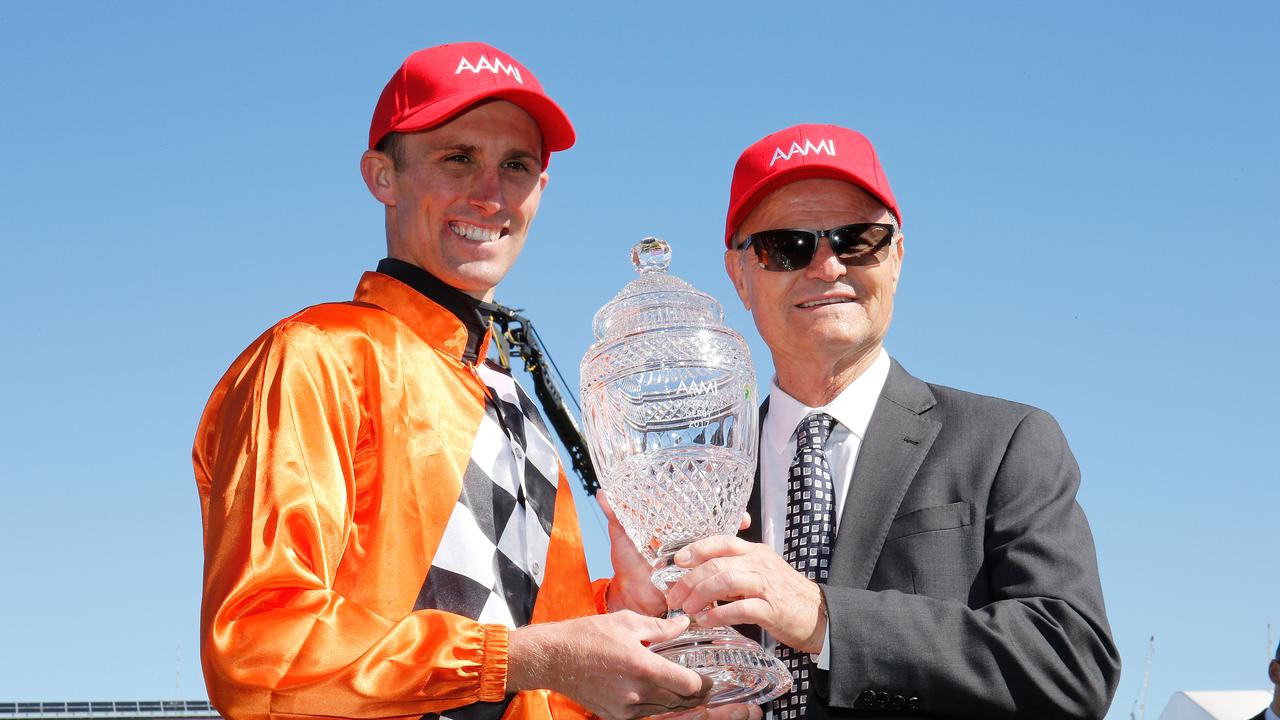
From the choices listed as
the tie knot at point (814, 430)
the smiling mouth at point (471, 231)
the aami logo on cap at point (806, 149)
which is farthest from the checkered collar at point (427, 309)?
the aami logo on cap at point (806, 149)

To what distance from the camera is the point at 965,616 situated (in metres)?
3.92

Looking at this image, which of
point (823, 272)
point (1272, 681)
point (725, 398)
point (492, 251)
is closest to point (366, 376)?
point (492, 251)

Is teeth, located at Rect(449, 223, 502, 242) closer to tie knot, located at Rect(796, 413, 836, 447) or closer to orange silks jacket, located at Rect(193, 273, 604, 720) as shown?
orange silks jacket, located at Rect(193, 273, 604, 720)

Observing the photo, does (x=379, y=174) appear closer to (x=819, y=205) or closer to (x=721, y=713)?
(x=819, y=205)

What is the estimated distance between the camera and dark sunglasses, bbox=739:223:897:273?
15.7ft

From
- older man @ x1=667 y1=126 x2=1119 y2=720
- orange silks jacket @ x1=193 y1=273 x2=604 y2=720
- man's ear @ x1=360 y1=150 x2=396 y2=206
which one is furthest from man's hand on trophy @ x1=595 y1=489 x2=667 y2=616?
man's ear @ x1=360 y1=150 x2=396 y2=206

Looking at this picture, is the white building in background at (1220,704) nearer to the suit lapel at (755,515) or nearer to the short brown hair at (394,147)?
the suit lapel at (755,515)

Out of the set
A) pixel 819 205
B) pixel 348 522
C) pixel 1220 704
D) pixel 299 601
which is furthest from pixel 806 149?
pixel 1220 704

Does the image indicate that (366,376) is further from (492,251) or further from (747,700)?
(747,700)

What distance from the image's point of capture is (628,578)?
4.36 meters

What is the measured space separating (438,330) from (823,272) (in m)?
1.37

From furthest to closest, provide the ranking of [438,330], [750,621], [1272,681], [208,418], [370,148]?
1. [1272,681]
2. [370,148]
3. [438,330]
4. [208,418]
5. [750,621]

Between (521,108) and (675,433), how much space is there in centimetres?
122

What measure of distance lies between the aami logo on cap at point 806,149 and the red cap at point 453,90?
761 millimetres
